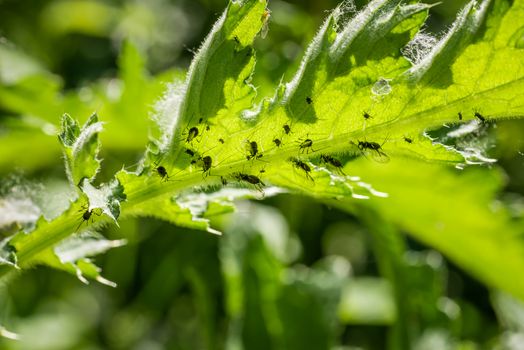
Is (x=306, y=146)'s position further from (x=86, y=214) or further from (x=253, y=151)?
(x=86, y=214)

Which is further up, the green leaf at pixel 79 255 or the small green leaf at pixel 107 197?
the small green leaf at pixel 107 197

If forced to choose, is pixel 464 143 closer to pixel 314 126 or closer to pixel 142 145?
pixel 314 126

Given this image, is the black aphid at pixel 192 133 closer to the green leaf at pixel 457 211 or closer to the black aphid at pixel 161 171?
the black aphid at pixel 161 171

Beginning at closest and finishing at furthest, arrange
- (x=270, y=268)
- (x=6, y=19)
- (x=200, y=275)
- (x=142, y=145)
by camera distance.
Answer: (x=270, y=268) → (x=200, y=275) → (x=142, y=145) → (x=6, y=19)

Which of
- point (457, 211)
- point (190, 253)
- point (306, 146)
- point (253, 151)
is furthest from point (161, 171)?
point (190, 253)

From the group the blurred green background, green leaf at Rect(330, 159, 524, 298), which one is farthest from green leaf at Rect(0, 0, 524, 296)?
green leaf at Rect(330, 159, 524, 298)

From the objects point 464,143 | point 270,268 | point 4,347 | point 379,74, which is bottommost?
point 4,347

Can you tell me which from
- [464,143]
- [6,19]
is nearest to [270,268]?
[464,143]

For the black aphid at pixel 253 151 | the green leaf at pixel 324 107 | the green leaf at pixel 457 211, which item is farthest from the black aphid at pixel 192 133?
the green leaf at pixel 457 211
